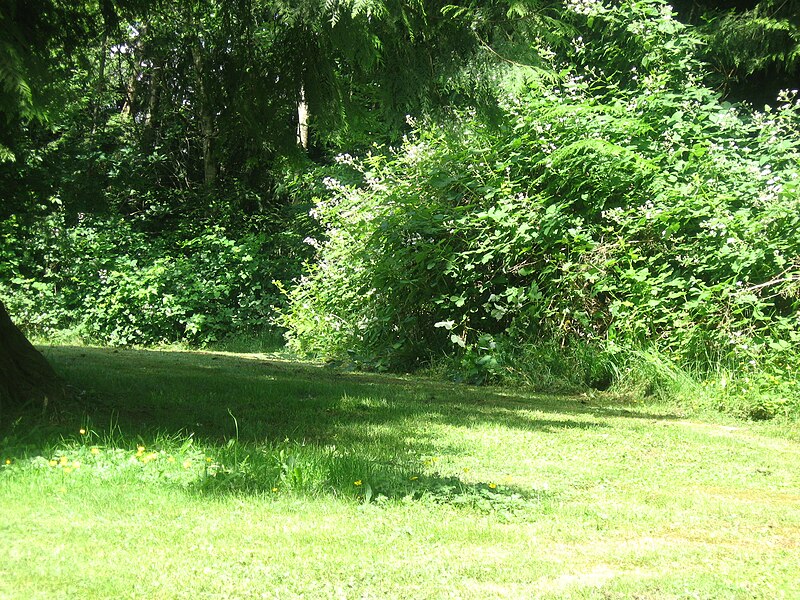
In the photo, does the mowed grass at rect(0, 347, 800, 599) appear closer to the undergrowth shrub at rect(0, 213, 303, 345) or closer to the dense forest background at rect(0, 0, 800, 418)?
the dense forest background at rect(0, 0, 800, 418)

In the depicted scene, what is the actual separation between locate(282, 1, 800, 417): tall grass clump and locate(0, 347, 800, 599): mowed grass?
1.66 m

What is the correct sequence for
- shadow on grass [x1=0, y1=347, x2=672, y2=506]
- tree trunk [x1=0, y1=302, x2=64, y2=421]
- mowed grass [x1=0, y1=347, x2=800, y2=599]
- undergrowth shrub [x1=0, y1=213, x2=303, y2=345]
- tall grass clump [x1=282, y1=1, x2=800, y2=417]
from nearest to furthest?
mowed grass [x1=0, y1=347, x2=800, y2=599]
shadow on grass [x1=0, y1=347, x2=672, y2=506]
tree trunk [x1=0, y1=302, x2=64, y2=421]
tall grass clump [x1=282, y1=1, x2=800, y2=417]
undergrowth shrub [x1=0, y1=213, x2=303, y2=345]

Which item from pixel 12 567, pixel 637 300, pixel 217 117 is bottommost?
pixel 12 567

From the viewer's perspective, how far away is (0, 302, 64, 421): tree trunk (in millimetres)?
5087

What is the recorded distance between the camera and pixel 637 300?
27.5ft

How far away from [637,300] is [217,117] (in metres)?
4.65

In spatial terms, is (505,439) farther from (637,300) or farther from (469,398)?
(637,300)

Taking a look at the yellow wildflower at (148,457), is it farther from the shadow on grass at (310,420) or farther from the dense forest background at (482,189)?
the dense forest background at (482,189)

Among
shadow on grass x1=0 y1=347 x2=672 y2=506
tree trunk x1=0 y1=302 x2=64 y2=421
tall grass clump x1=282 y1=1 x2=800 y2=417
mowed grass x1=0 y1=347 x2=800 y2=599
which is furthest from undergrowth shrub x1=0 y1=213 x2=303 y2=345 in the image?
tree trunk x1=0 y1=302 x2=64 y2=421

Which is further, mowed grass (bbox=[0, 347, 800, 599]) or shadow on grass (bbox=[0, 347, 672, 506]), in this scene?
shadow on grass (bbox=[0, 347, 672, 506])

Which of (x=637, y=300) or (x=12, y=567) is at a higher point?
(x=637, y=300)

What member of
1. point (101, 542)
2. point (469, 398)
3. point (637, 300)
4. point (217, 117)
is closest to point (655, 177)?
point (637, 300)

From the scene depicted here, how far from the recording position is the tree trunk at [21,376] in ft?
16.7

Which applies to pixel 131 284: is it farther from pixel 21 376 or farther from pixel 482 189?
pixel 21 376
